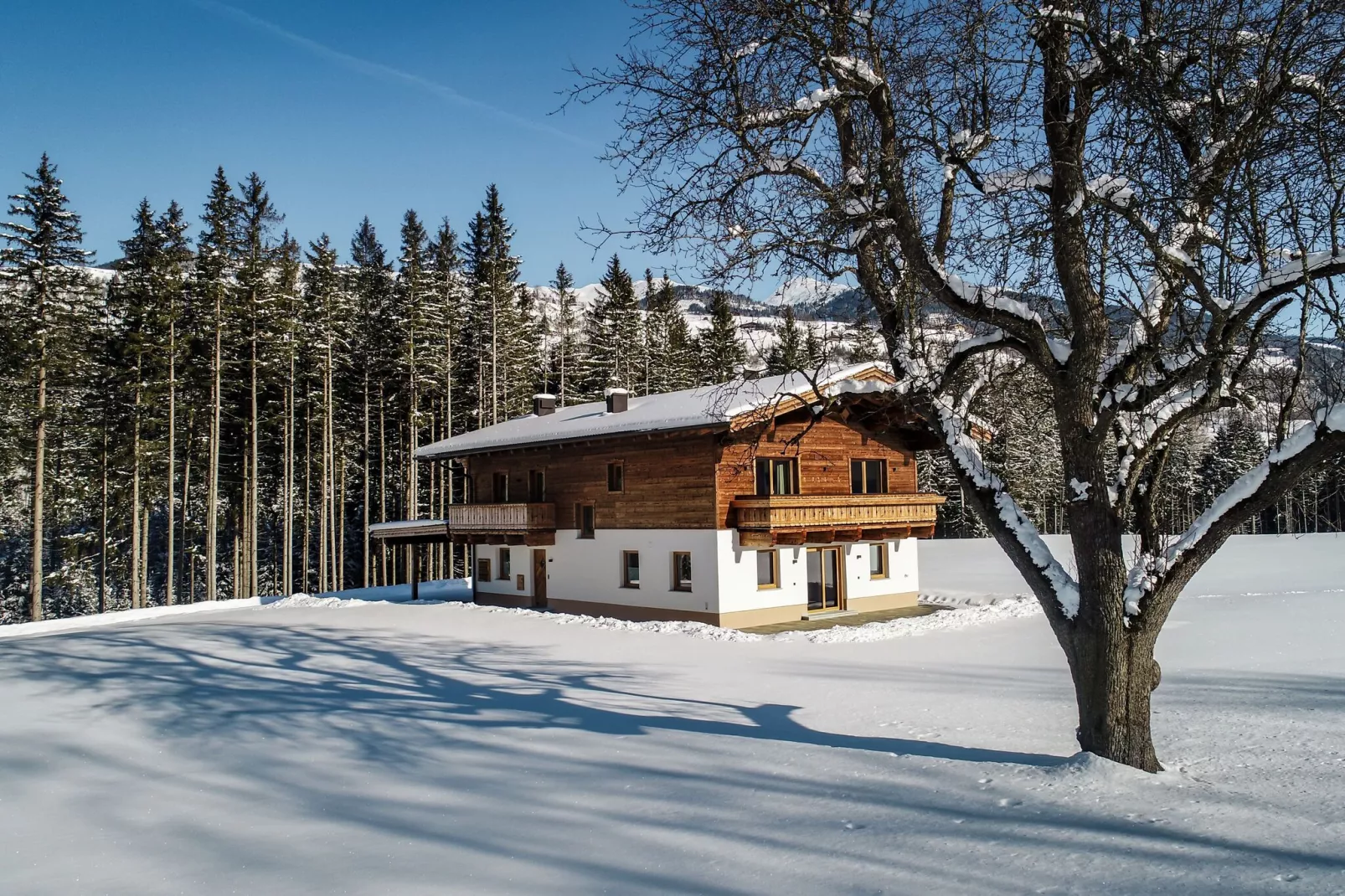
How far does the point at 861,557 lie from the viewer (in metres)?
27.5

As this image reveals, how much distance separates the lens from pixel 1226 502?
704 cm

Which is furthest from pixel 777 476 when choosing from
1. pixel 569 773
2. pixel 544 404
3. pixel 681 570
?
pixel 569 773

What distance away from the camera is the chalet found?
23.6 metres

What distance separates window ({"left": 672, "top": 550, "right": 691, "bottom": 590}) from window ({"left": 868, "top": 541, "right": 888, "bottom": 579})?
6859mm

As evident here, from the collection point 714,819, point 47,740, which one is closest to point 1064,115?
point 714,819

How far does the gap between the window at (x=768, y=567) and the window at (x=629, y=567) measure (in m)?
3.74

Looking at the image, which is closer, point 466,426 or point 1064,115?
point 1064,115

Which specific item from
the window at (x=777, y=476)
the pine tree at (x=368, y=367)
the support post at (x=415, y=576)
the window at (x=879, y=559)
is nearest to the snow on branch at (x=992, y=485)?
the window at (x=777, y=476)

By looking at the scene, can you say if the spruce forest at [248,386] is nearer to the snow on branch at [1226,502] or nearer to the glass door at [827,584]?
the glass door at [827,584]

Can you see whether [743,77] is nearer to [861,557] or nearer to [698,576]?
[698,576]

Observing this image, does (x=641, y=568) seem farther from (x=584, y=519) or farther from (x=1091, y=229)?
(x=1091, y=229)

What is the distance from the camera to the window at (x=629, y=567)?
A: 26.0 m

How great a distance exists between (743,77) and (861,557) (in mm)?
21281

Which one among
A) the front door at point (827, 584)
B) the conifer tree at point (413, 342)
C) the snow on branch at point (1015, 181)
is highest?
the conifer tree at point (413, 342)
